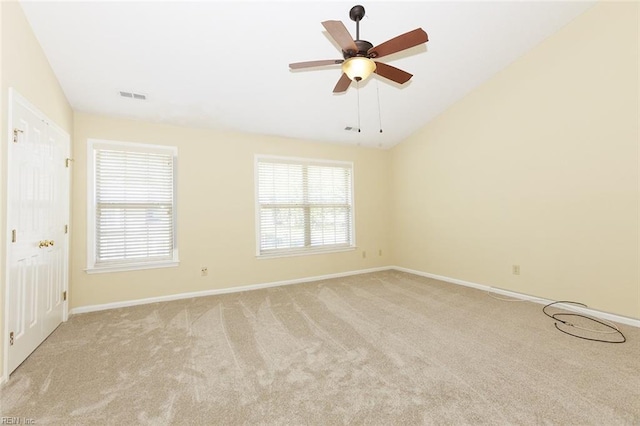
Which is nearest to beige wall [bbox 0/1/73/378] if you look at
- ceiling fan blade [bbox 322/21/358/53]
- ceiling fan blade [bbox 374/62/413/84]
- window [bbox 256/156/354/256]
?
Result: ceiling fan blade [bbox 322/21/358/53]

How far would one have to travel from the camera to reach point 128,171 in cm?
369

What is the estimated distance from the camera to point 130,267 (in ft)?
12.0

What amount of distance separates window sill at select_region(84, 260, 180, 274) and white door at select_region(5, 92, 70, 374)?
363 millimetres

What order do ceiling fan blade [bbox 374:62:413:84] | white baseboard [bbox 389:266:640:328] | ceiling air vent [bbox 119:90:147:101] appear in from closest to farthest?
ceiling fan blade [bbox 374:62:413:84]
white baseboard [bbox 389:266:640:328]
ceiling air vent [bbox 119:90:147:101]

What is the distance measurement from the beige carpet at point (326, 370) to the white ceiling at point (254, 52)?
2759 mm

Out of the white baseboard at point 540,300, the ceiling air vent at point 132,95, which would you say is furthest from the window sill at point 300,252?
the ceiling air vent at point 132,95

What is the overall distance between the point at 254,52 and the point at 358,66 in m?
1.41

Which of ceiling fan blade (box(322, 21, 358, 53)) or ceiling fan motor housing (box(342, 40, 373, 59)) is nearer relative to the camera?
ceiling fan blade (box(322, 21, 358, 53))

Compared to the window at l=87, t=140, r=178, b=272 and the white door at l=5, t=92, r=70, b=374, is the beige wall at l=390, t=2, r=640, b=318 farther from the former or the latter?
the white door at l=5, t=92, r=70, b=374

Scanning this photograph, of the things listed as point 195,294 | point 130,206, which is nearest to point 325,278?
point 195,294

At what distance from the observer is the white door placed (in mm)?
2064

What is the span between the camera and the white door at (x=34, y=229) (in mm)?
2064

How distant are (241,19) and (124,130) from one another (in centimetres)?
236

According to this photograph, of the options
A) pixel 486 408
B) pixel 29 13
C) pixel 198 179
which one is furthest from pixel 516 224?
pixel 29 13
